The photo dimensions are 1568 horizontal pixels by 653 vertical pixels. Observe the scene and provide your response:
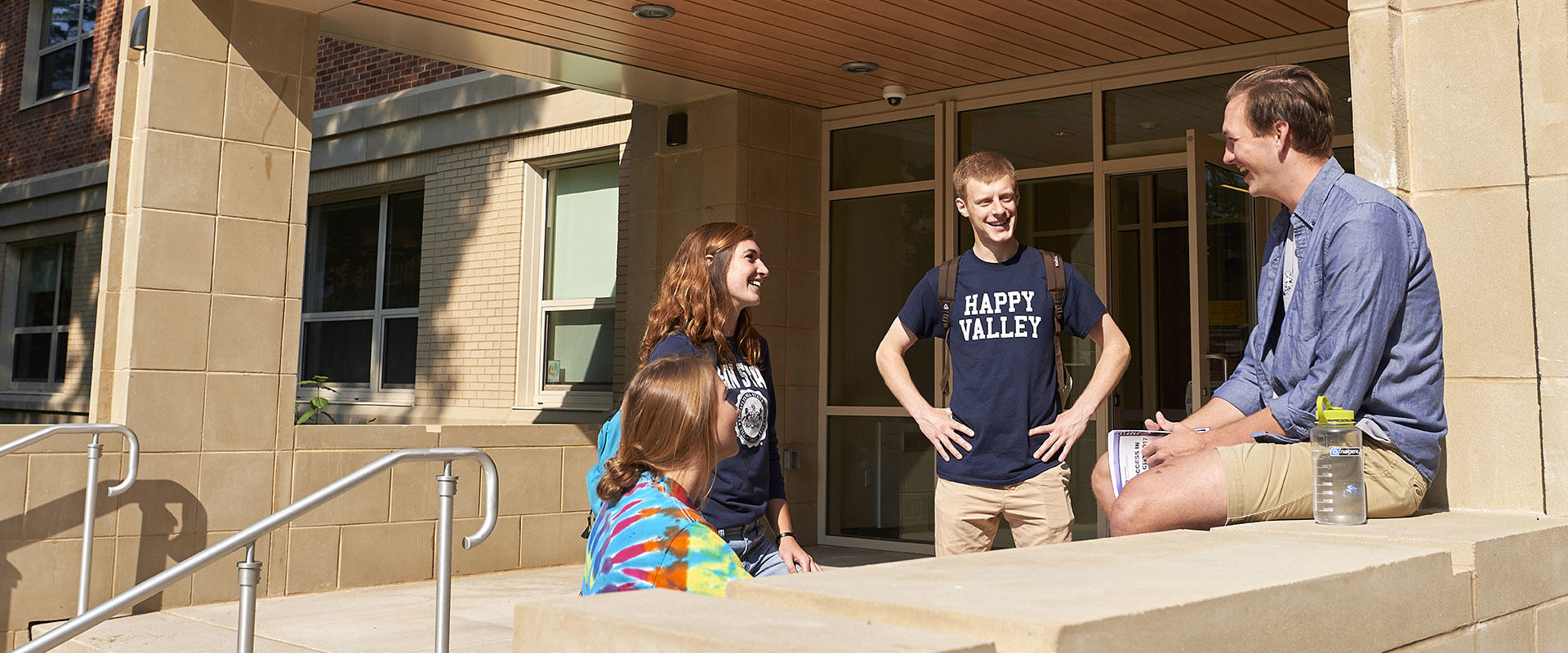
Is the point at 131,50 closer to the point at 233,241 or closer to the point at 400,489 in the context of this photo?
the point at 233,241

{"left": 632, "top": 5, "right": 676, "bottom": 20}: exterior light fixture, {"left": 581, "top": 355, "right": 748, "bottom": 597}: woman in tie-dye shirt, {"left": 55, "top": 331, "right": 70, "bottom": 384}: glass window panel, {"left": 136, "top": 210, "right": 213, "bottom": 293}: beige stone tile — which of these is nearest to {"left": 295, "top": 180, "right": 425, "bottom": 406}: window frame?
{"left": 55, "top": 331, "right": 70, "bottom": 384}: glass window panel

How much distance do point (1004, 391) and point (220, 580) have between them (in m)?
4.67

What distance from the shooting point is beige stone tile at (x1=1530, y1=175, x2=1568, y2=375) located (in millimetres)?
3252

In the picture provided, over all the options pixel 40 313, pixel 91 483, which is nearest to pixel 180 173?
pixel 91 483

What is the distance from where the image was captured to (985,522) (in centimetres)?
400

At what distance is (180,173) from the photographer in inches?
255

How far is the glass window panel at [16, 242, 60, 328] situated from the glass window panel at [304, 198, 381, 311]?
474 centimetres

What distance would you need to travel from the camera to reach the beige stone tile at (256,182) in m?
6.64

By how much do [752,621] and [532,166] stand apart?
950 cm

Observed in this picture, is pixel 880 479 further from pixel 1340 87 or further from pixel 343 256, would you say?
pixel 343 256

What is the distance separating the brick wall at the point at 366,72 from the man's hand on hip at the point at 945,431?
810 centimetres

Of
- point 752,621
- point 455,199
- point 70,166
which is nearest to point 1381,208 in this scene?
point 752,621

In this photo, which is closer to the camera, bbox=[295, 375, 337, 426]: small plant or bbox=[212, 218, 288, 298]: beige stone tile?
bbox=[212, 218, 288, 298]: beige stone tile

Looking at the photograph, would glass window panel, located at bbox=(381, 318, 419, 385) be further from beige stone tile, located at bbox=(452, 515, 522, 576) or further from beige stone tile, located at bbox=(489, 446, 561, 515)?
beige stone tile, located at bbox=(452, 515, 522, 576)
